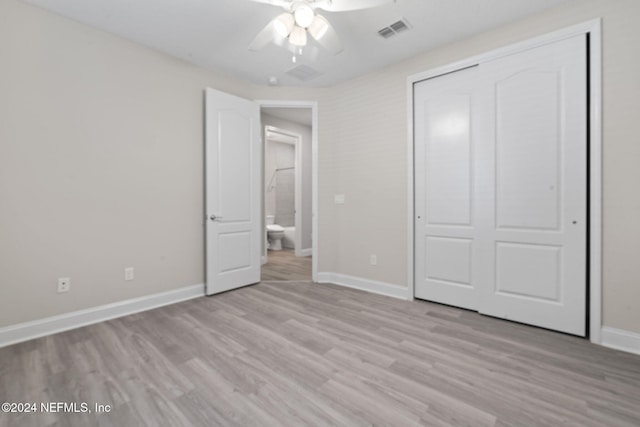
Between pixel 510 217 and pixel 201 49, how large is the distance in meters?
3.44

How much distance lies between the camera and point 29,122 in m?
2.29

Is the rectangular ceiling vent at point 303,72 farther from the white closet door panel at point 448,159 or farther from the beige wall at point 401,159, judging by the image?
the white closet door panel at point 448,159

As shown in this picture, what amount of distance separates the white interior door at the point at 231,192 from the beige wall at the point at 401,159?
0.92 metres

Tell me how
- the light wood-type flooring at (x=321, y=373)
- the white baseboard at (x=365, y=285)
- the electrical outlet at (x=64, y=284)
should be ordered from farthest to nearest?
1. the white baseboard at (x=365, y=285)
2. the electrical outlet at (x=64, y=284)
3. the light wood-type flooring at (x=321, y=373)

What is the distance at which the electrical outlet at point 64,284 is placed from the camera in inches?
96.3

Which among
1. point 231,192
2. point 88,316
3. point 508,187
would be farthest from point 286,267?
point 508,187

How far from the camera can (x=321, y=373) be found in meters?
1.83

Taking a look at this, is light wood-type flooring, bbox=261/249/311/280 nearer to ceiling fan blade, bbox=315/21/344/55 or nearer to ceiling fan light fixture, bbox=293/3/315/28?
ceiling fan blade, bbox=315/21/344/55

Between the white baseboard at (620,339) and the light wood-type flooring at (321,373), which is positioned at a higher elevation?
the white baseboard at (620,339)

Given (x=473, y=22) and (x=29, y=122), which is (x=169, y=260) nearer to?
(x=29, y=122)

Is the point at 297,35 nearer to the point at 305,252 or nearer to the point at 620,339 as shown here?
the point at 620,339

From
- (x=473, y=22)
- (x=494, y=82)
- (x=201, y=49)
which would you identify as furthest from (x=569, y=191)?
(x=201, y=49)

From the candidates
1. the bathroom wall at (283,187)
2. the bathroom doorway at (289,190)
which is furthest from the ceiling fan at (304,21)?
the bathroom wall at (283,187)

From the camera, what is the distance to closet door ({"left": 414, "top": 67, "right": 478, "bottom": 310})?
2.90 m
